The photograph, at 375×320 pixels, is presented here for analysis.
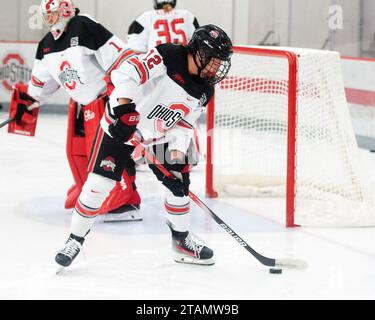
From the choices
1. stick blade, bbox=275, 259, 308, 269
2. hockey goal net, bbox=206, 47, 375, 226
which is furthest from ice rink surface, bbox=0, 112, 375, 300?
hockey goal net, bbox=206, 47, 375, 226

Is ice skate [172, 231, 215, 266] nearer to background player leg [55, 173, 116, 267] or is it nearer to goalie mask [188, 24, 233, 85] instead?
background player leg [55, 173, 116, 267]

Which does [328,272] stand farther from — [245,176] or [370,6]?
[370,6]

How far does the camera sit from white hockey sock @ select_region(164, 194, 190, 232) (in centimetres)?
378

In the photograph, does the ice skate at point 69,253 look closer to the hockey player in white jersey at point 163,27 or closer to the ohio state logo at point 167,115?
the ohio state logo at point 167,115

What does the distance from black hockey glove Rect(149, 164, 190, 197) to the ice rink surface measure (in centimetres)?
31

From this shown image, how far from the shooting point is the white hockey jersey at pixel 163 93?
3.49 metres

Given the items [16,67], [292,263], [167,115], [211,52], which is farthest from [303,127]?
[16,67]

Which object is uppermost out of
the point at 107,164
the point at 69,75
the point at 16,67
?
the point at 16,67

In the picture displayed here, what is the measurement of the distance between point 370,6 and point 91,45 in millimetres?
3428

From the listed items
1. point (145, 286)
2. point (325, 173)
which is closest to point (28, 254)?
point (145, 286)

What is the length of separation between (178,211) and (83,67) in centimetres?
111

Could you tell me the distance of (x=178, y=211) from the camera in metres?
3.81

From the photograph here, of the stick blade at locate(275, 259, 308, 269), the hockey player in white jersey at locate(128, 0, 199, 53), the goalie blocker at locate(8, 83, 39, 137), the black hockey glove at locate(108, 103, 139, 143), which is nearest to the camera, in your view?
the black hockey glove at locate(108, 103, 139, 143)

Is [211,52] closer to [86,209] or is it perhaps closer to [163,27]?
[86,209]
